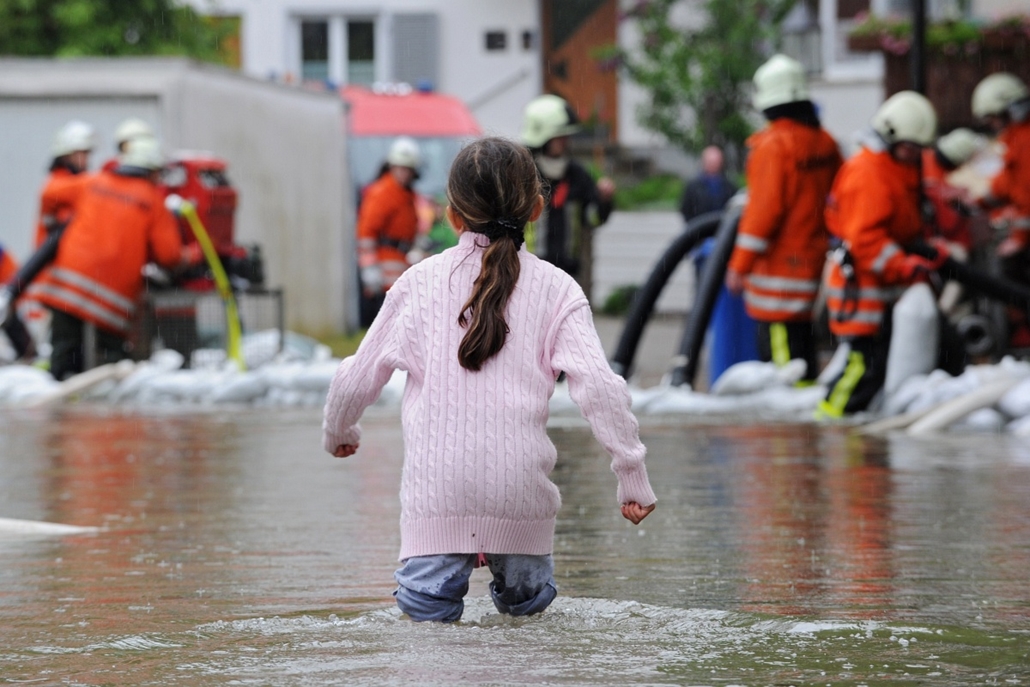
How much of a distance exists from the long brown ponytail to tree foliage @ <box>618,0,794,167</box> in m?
22.9

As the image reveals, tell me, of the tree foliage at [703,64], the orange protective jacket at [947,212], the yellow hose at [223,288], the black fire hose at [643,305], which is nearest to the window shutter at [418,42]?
the tree foliage at [703,64]

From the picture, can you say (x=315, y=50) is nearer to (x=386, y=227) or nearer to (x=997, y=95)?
(x=386, y=227)

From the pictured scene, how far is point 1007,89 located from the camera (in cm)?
1370

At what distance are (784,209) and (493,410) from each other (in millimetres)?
7165

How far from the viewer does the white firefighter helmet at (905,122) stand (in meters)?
11.1

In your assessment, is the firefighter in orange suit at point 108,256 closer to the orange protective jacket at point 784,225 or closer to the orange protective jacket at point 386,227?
the orange protective jacket at point 386,227

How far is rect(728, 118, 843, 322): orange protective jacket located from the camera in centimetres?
1134

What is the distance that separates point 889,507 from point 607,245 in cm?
1994

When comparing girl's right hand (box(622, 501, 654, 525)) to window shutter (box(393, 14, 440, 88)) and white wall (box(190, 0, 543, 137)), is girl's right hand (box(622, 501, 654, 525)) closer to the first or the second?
white wall (box(190, 0, 543, 137))

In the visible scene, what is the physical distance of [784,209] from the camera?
1142cm

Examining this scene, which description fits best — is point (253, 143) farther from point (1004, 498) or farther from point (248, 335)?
point (1004, 498)

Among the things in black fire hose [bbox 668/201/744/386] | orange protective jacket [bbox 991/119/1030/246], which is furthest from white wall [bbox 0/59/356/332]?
orange protective jacket [bbox 991/119/1030/246]

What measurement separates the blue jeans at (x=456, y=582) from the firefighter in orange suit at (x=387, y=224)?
11.7 m

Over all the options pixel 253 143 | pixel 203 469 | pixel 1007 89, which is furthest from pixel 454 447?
pixel 253 143
